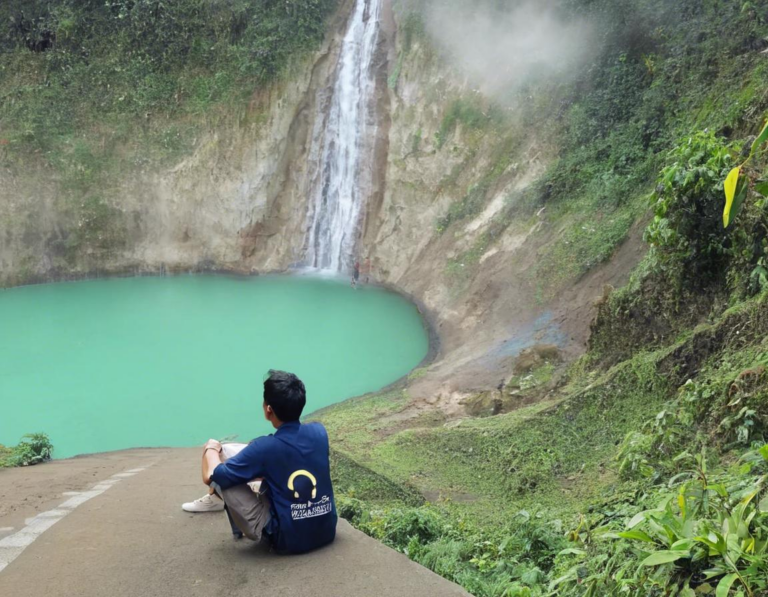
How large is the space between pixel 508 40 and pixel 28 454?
50.9 feet

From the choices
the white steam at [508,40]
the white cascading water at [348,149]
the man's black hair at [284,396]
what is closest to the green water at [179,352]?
the white cascading water at [348,149]

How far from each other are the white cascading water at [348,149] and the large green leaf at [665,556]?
62.2 feet

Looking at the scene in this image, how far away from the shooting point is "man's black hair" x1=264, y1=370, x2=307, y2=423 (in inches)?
143

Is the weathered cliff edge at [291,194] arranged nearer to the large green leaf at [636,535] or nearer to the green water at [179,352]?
the green water at [179,352]

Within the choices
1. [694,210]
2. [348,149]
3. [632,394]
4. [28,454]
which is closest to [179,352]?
[28,454]

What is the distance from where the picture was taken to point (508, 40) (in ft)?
62.9

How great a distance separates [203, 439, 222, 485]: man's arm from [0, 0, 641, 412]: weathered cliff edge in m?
13.0

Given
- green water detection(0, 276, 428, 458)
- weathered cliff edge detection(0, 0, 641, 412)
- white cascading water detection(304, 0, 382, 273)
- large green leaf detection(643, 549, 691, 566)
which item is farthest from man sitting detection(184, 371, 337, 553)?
white cascading water detection(304, 0, 382, 273)

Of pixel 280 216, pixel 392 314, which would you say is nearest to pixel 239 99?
pixel 280 216

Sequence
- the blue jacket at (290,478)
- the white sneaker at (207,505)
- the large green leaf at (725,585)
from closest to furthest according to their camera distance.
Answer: the large green leaf at (725,585), the blue jacket at (290,478), the white sneaker at (207,505)

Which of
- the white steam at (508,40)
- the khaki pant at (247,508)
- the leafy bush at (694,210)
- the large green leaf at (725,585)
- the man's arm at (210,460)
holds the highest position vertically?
the white steam at (508,40)

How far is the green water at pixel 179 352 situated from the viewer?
12.7 metres

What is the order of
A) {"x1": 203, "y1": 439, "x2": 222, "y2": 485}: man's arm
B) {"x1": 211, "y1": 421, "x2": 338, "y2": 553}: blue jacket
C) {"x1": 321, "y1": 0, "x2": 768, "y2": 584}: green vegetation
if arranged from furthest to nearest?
{"x1": 203, "y1": 439, "x2": 222, "y2": 485}: man's arm
{"x1": 211, "y1": 421, "x2": 338, "y2": 553}: blue jacket
{"x1": 321, "y1": 0, "x2": 768, "y2": 584}: green vegetation

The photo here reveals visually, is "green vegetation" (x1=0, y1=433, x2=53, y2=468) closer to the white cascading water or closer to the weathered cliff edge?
the weathered cliff edge
